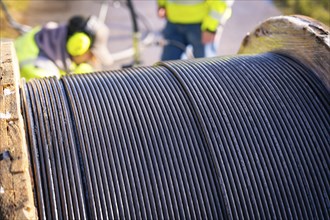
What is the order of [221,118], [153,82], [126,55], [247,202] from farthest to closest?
[126,55], [153,82], [221,118], [247,202]

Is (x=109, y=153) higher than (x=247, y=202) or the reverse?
higher

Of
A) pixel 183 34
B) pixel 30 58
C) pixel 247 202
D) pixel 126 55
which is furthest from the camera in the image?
pixel 126 55

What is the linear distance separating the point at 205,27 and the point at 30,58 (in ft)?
6.02

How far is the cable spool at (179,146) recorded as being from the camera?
211cm

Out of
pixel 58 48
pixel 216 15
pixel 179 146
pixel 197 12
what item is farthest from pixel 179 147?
pixel 197 12

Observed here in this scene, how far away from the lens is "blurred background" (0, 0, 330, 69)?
279 inches

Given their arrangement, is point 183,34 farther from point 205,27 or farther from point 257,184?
point 257,184

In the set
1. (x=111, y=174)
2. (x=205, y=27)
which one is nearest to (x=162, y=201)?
(x=111, y=174)

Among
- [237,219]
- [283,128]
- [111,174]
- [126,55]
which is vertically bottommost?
[126,55]

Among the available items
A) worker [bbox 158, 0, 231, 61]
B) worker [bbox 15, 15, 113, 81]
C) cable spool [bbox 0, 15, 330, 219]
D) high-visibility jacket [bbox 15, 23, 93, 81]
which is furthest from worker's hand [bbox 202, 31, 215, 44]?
cable spool [bbox 0, 15, 330, 219]

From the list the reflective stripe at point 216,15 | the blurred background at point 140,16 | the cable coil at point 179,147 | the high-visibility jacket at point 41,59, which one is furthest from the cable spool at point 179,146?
the blurred background at point 140,16

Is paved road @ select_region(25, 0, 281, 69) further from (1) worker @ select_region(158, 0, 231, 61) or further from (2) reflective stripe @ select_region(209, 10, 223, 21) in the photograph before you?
(2) reflective stripe @ select_region(209, 10, 223, 21)

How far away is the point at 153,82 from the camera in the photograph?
2604 mm

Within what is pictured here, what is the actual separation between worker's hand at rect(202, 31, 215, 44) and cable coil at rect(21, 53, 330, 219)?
96.6 inches
